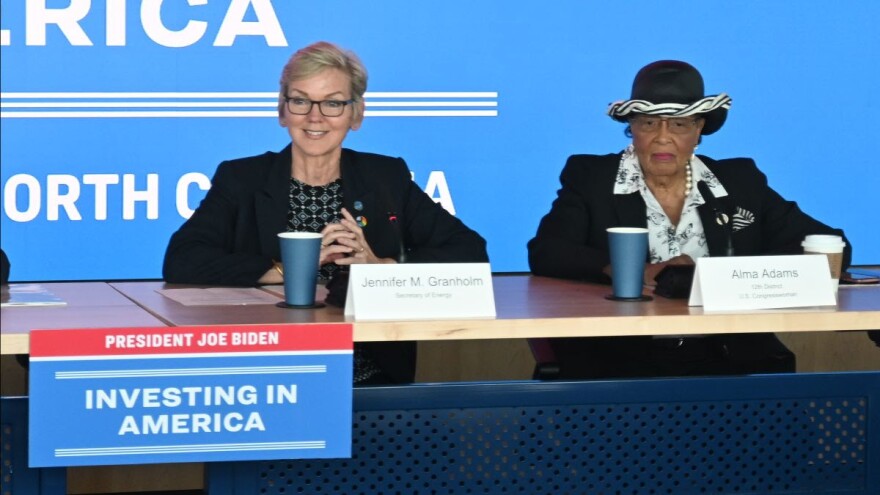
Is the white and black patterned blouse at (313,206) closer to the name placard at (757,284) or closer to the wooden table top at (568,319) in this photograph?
the wooden table top at (568,319)

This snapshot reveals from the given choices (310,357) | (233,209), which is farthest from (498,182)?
(310,357)

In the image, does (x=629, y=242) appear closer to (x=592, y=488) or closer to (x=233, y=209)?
(x=592, y=488)

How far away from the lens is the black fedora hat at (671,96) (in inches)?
116

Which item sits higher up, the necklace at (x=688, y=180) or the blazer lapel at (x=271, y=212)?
the necklace at (x=688, y=180)

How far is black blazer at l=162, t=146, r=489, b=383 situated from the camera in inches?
108

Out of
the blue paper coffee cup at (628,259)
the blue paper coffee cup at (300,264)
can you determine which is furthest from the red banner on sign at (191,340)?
the blue paper coffee cup at (628,259)

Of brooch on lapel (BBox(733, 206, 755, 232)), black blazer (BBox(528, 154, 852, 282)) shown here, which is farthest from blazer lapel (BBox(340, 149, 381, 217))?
brooch on lapel (BBox(733, 206, 755, 232))

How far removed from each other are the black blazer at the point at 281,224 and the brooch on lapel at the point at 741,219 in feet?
1.87

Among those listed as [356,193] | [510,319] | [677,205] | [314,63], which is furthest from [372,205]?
[510,319]

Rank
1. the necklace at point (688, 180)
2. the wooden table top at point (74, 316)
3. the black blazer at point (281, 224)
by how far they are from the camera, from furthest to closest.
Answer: the necklace at point (688, 180) < the black blazer at point (281, 224) < the wooden table top at point (74, 316)

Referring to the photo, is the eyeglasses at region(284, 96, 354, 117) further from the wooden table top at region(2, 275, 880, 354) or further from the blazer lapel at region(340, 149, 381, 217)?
the wooden table top at region(2, 275, 880, 354)

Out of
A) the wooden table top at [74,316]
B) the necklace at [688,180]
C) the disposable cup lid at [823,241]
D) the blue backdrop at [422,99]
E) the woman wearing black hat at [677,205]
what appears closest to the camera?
the wooden table top at [74,316]

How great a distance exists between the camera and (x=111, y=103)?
11.9 ft

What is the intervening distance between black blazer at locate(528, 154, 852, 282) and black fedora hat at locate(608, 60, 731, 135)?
173mm
